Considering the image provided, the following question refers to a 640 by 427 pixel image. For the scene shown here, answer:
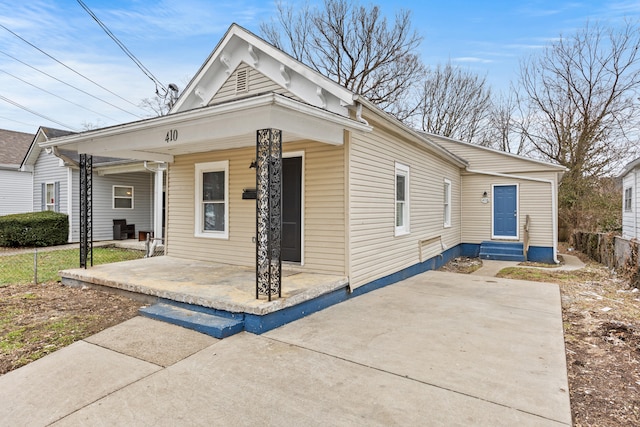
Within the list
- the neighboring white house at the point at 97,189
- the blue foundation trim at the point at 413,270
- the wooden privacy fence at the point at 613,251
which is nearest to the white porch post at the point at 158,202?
the neighboring white house at the point at 97,189

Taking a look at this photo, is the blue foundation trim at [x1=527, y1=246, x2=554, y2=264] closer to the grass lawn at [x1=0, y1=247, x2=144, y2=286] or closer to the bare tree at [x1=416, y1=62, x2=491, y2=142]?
the bare tree at [x1=416, y1=62, x2=491, y2=142]

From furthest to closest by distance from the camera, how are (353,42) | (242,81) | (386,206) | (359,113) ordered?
(353,42), (242,81), (386,206), (359,113)

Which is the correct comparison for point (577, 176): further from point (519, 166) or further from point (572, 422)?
point (572, 422)

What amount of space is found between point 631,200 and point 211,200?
1221cm

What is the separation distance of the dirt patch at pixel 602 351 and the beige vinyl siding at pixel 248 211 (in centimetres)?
310

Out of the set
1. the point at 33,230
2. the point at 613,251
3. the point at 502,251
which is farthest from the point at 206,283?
the point at 613,251

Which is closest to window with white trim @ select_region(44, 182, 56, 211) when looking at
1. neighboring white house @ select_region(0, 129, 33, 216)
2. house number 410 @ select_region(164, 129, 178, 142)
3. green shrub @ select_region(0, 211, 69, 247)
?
green shrub @ select_region(0, 211, 69, 247)

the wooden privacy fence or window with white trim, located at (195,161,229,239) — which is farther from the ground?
window with white trim, located at (195,161,229,239)

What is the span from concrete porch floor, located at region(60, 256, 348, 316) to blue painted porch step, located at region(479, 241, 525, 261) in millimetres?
8178

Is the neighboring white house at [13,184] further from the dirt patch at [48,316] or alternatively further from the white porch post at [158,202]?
the dirt patch at [48,316]

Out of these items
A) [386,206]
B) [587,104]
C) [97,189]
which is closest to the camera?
[386,206]

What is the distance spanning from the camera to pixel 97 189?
13156 millimetres

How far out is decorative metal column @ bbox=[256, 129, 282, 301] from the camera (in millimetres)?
4152

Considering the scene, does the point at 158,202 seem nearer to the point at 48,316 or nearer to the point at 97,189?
the point at 97,189
